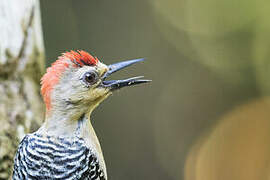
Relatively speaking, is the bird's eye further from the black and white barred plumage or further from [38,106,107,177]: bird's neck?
the black and white barred plumage

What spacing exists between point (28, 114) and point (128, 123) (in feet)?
13.3

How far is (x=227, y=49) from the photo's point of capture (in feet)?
27.5

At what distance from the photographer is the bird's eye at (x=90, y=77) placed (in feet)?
11.0

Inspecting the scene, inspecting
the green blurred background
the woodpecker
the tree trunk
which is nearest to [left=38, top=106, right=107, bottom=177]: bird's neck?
the woodpecker

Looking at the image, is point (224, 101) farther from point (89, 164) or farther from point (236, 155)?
point (89, 164)

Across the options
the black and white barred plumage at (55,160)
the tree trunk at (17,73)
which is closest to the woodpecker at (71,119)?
the black and white barred plumage at (55,160)

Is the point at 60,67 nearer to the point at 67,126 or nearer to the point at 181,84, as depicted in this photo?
the point at 67,126

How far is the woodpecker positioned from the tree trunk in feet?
1.50

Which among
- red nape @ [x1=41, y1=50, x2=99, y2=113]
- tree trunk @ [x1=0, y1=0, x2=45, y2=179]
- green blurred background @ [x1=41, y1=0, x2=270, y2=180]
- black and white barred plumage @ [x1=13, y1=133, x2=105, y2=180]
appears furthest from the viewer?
green blurred background @ [x1=41, y1=0, x2=270, y2=180]

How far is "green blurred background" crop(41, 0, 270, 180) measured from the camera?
25.0 feet

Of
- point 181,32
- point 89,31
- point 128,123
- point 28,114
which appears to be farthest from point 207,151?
point 28,114

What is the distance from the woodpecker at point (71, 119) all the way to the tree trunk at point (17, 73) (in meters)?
0.46

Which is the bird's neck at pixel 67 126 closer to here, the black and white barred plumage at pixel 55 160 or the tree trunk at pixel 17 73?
the black and white barred plumage at pixel 55 160

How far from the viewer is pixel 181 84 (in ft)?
27.7
